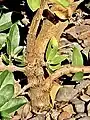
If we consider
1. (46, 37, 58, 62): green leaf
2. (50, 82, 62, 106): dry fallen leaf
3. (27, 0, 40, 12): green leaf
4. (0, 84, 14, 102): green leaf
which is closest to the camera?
(27, 0, 40, 12): green leaf

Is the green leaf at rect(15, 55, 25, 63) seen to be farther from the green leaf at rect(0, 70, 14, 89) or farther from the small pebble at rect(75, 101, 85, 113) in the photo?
the small pebble at rect(75, 101, 85, 113)

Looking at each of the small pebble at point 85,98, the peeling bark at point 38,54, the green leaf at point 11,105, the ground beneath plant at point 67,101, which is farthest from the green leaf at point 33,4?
the small pebble at point 85,98

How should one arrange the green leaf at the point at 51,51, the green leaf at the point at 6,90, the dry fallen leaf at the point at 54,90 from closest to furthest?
the green leaf at the point at 6,90
the green leaf at the point at 51,51
the dry fallen leaf at the point at 54,90

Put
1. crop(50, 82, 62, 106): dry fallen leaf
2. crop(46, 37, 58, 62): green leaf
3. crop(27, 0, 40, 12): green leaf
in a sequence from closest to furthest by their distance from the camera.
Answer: crop(27, 0, 40, 12): green leaf < crop(46, 37, 58, 62): green leaf < crop(50, 82, 62, 106): dry fallen leaf

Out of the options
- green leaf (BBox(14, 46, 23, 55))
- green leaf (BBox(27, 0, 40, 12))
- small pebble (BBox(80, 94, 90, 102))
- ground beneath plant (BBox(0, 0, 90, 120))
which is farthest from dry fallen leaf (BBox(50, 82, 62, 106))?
green leaf (BBox(27, 0, 40, 12))

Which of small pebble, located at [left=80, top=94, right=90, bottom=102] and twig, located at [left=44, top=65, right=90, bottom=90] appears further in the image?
small pebble, located at [left=80, top=94, right=90, bottom=102]

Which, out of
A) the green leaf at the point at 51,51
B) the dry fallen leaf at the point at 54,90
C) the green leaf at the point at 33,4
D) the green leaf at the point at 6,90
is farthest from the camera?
the dry fallen leaf at the point at 54,90

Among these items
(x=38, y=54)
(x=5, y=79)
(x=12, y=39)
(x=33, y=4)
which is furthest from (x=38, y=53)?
(x=33, y=4)

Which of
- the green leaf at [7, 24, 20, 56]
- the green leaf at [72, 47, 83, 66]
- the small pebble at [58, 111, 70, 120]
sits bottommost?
the small pebble at [58, 111, 70, 120]

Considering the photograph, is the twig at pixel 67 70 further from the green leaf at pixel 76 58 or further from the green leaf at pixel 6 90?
the green leaf at pixel 6 90

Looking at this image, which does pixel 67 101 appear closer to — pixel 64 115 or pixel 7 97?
pixel 64 115

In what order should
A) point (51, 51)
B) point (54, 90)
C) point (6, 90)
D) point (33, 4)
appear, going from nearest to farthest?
point (33, 4) → point (6, 90) → point (51, 51) → point (54, 90)

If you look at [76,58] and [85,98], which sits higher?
[76,58]
